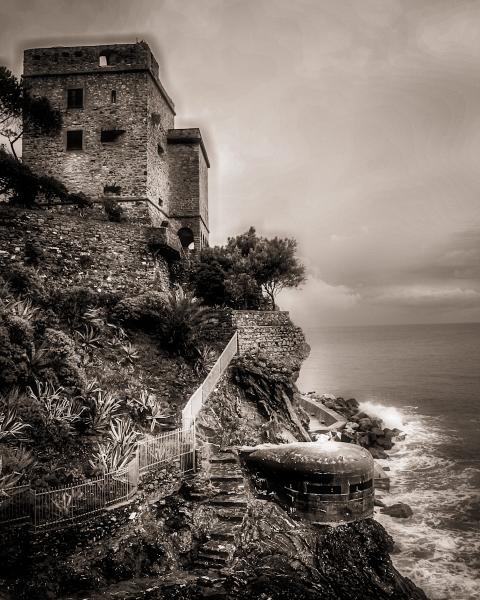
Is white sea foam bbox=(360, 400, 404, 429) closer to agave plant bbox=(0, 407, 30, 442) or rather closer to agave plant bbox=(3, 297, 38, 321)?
agave plant bbox=(3, 297, 38, 321)

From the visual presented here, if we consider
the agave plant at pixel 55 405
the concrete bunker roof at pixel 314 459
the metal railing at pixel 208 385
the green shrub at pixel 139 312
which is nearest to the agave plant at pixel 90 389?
the agave plant at pixel 55 405

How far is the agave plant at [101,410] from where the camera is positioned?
37.0ft

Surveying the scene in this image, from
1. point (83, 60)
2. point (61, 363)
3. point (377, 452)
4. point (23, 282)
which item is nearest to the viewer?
point (61, 363)

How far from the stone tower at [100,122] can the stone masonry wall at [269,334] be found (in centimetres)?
975

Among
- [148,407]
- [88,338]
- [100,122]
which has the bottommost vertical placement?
[148,407]

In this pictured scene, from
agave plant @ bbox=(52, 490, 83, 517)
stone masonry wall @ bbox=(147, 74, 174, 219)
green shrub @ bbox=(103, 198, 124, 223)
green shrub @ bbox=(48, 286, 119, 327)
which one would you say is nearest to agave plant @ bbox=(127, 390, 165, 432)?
agave plant @ bbox=(52, 490, 83, 517)

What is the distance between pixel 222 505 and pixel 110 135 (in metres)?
21.0

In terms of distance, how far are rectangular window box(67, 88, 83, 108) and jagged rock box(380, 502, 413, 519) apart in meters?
26.0

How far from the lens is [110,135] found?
945 inches

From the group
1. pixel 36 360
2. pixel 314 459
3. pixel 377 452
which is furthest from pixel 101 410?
pixel 377 452

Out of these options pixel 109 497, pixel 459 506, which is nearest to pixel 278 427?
pixel 109 497

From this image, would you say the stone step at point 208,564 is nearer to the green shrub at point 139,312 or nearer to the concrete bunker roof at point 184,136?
the green shrub at point 139,312

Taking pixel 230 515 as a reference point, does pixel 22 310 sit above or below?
above

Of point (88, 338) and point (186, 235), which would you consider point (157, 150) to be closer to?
point (186, 235)
